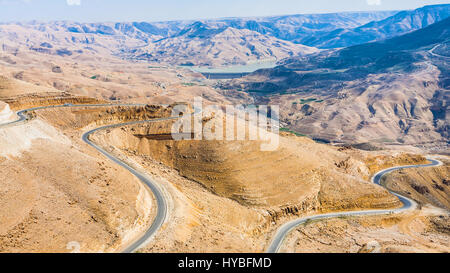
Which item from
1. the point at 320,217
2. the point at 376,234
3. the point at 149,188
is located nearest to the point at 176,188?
the point at 149,188

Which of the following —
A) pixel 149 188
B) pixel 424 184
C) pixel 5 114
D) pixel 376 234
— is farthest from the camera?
pixel 424 184

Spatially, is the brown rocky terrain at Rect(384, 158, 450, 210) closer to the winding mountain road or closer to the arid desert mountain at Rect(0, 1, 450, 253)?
the arid desert mountain at Rect(0, 1, 450, 253)

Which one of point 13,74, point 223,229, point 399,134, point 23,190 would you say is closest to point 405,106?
point 399,134

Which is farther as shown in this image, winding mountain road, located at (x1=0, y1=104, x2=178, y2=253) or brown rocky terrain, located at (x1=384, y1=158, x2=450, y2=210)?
brown rocky terrain, located at (x1=384, y1=158, x2=450, y2=210)

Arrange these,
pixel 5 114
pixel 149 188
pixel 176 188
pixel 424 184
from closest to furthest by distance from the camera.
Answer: pixel 149 188 < pixel 5 114 < pixel 176 188 < pixel 424 184

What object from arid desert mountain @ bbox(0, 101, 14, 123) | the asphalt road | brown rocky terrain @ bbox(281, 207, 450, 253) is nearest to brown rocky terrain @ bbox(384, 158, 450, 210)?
the asphalt road

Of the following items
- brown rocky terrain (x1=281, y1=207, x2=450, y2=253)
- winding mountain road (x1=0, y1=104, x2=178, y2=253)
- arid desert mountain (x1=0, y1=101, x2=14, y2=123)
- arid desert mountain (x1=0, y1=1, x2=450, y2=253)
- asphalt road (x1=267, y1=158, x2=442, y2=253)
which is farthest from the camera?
asphalt road (x1=267, y1=158, x2=442, y2=253)

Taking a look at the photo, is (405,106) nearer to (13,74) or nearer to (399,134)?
(399,134)

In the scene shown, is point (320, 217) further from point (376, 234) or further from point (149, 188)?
point (149, 188)

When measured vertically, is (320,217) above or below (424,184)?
above

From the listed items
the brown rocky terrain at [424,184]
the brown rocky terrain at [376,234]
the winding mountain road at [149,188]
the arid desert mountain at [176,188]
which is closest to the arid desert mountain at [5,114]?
the arid desert mountain at [176,188]

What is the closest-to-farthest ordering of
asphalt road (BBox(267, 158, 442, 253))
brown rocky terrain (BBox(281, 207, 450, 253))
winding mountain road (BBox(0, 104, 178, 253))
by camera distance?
winding mountain road (BBox(0, 104, 178, 253)) → brown rocky terrain (BBox(281, 207, 450, 253)) → asphalt road (BBox(267, 158, 442, 253))
